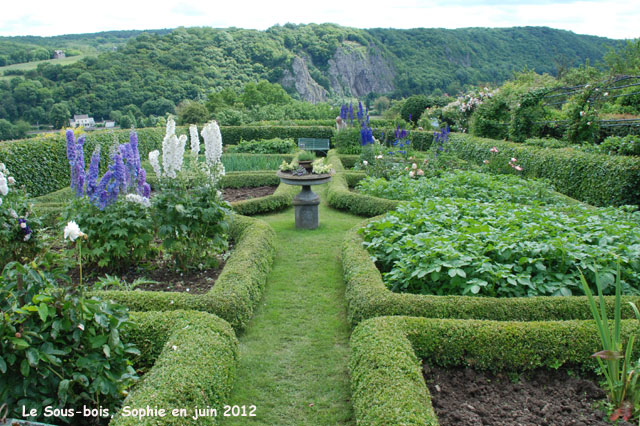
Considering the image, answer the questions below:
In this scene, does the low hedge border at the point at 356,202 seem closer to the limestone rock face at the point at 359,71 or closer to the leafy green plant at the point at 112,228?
the leafy green plant at the point at 112,228

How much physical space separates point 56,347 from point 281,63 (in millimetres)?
49664

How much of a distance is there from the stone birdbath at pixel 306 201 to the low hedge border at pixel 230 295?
1.89 metres

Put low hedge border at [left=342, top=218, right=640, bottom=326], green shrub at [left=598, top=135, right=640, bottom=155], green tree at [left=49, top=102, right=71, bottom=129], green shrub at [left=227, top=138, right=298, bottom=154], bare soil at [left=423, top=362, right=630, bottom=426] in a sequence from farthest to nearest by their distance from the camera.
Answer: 1. green tree at [left=49, top=102, right=71, bottom=129]
2. green shrub at [left=227, top=138, right=298, bottom=154]
3. green shrub at [left=598, top=135, right=640, bottom=155]
4. low hedge border at [left=342, top=218, right=640, bottom=326]
5. bare soil at [left=423, top=362, right=630, bottom=426]

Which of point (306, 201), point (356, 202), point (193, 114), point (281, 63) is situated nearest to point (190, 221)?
point (306, 201)

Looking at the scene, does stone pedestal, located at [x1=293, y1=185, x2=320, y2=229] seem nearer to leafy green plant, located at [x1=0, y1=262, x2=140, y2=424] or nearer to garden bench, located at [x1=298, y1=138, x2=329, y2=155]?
leafy green plant, located at [x1=0, y1=262, x2=140, y2=424]

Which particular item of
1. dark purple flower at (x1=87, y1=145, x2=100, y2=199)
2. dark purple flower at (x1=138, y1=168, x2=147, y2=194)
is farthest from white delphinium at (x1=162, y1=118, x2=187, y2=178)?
dark purple flower at (x1=87, y1=145, x2=100, y2=199)

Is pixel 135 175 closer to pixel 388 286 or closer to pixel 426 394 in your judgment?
pixel 388 286

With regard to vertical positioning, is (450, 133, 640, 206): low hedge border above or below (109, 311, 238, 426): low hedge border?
above

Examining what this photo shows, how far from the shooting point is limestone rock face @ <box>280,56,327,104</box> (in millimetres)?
48772

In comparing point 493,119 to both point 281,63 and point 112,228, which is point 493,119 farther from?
point 281,63

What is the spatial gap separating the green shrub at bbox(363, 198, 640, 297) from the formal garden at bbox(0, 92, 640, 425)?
0.02 meters

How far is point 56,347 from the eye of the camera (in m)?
2.26

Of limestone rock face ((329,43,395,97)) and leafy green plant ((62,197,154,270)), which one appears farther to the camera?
limestone rock face ((329,43,395,97))

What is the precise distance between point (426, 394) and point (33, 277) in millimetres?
2306
